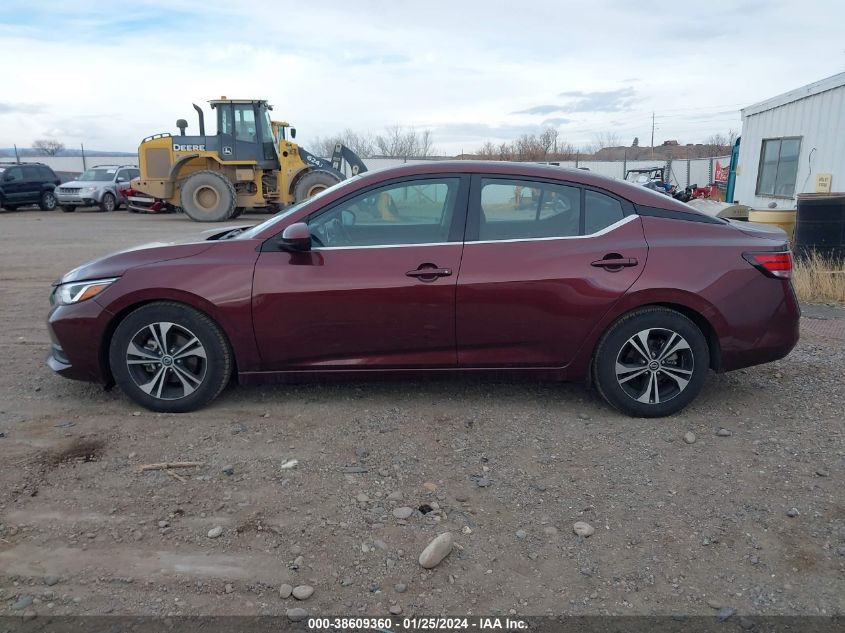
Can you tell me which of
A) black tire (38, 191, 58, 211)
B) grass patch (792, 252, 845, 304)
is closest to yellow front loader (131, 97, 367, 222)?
black tire (38, 191, 58, 211)

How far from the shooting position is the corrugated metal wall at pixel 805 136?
34.4 feet

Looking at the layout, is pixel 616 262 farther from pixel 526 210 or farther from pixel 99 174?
pixel 99 174

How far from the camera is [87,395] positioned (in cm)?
462

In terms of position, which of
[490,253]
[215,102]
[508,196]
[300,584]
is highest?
[215,102]

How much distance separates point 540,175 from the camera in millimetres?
4301

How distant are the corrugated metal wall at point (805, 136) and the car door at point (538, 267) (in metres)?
8.32

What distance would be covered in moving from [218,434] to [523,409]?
1.90 m

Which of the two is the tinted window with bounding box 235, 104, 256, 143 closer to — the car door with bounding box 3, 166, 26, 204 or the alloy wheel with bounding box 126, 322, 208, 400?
the car door with bounding box 3, 166, 26, 204

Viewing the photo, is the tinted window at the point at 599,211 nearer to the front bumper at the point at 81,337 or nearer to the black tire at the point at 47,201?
the front bumper at the point at 81,337

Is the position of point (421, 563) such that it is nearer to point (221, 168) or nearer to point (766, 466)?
point (766, 466)

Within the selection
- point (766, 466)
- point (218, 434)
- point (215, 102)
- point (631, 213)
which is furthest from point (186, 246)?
point (215, 102)

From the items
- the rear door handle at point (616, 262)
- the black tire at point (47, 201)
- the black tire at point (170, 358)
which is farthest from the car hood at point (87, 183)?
the rear door handle at point (616, 262)

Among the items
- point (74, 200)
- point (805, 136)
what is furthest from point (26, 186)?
point (805, 136)

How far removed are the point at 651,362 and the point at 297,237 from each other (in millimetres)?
2291
